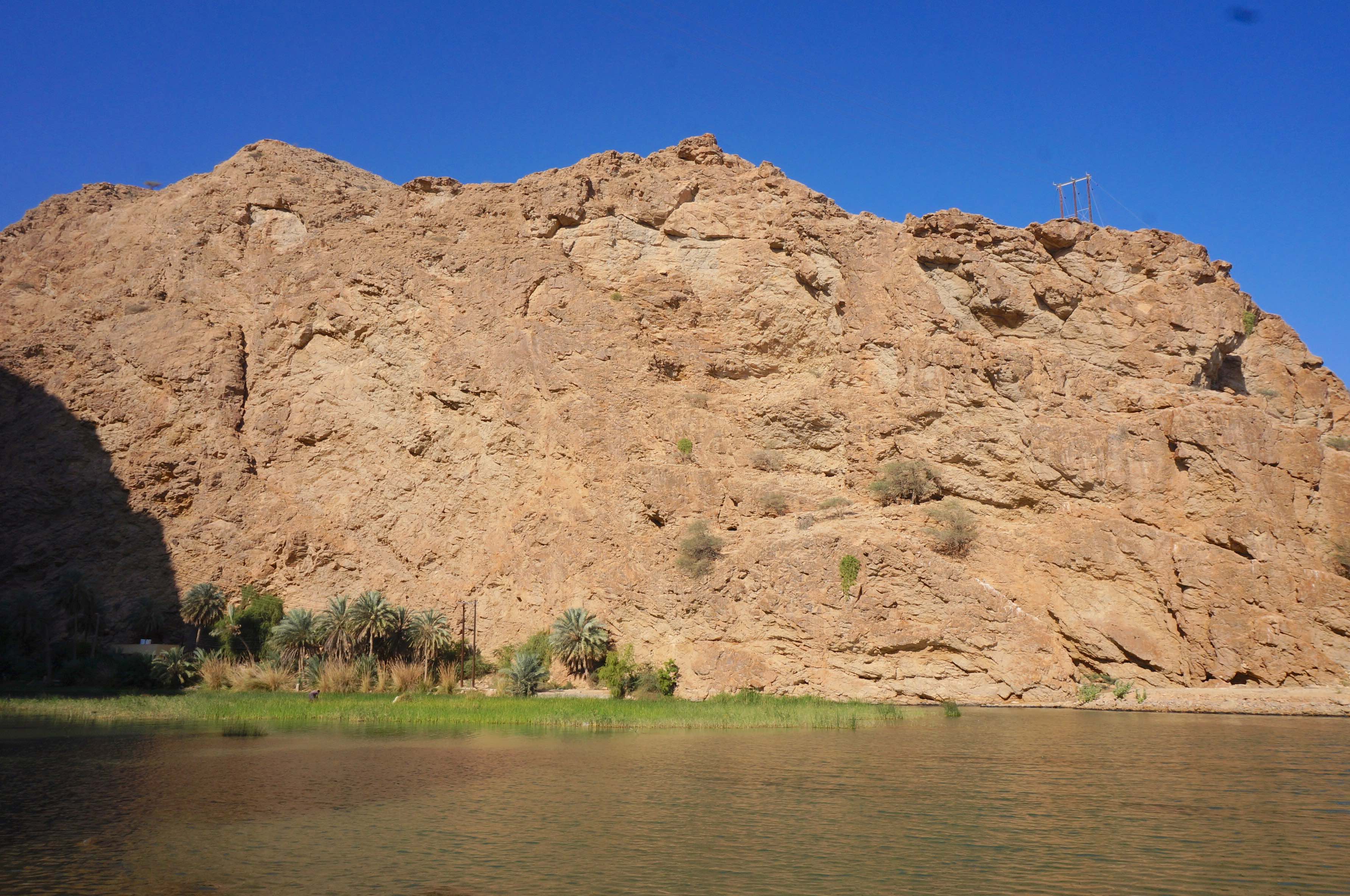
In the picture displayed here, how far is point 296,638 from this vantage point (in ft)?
107

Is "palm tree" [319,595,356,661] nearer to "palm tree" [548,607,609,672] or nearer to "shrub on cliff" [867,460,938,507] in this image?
"palm tree" [548,607,609,672]

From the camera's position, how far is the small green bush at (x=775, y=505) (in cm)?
3588

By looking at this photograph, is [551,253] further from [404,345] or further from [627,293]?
[404,345]

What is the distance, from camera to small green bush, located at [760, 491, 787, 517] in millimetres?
35875

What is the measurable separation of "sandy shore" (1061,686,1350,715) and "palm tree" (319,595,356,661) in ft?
A: 76.7

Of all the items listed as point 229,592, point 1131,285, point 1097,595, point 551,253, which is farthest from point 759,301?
point 229,592

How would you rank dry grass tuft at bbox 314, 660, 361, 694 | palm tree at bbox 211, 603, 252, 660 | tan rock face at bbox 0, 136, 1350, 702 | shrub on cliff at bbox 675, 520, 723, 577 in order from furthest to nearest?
palm tree at bbox 211, 603, 252, 660 < shrub on cliff at bbox 675, 520, 723, 577 < tan rock face at bbox 0, 136, 1350, 702 < dry grass tuft at bbox 314, 660, 361, 694

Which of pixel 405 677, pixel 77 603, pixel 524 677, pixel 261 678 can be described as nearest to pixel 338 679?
pixel 405 677

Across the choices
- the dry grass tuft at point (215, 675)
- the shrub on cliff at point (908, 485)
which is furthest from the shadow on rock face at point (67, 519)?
the shrub on cliff at point (908, 485)

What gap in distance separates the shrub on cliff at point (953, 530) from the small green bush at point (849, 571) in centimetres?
294

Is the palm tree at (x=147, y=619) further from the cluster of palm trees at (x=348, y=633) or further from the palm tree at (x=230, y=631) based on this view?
the palm tree at (x=230, y=631)

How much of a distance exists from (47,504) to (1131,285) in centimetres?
4578

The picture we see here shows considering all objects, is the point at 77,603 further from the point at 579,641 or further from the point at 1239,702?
the point at 1239,702

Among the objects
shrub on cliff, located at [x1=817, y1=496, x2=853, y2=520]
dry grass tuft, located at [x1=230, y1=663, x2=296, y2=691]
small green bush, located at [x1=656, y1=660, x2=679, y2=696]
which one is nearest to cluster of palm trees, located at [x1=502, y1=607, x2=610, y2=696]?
small green bush, located at [x1=656, y1=660, x2=679, y2=696]
